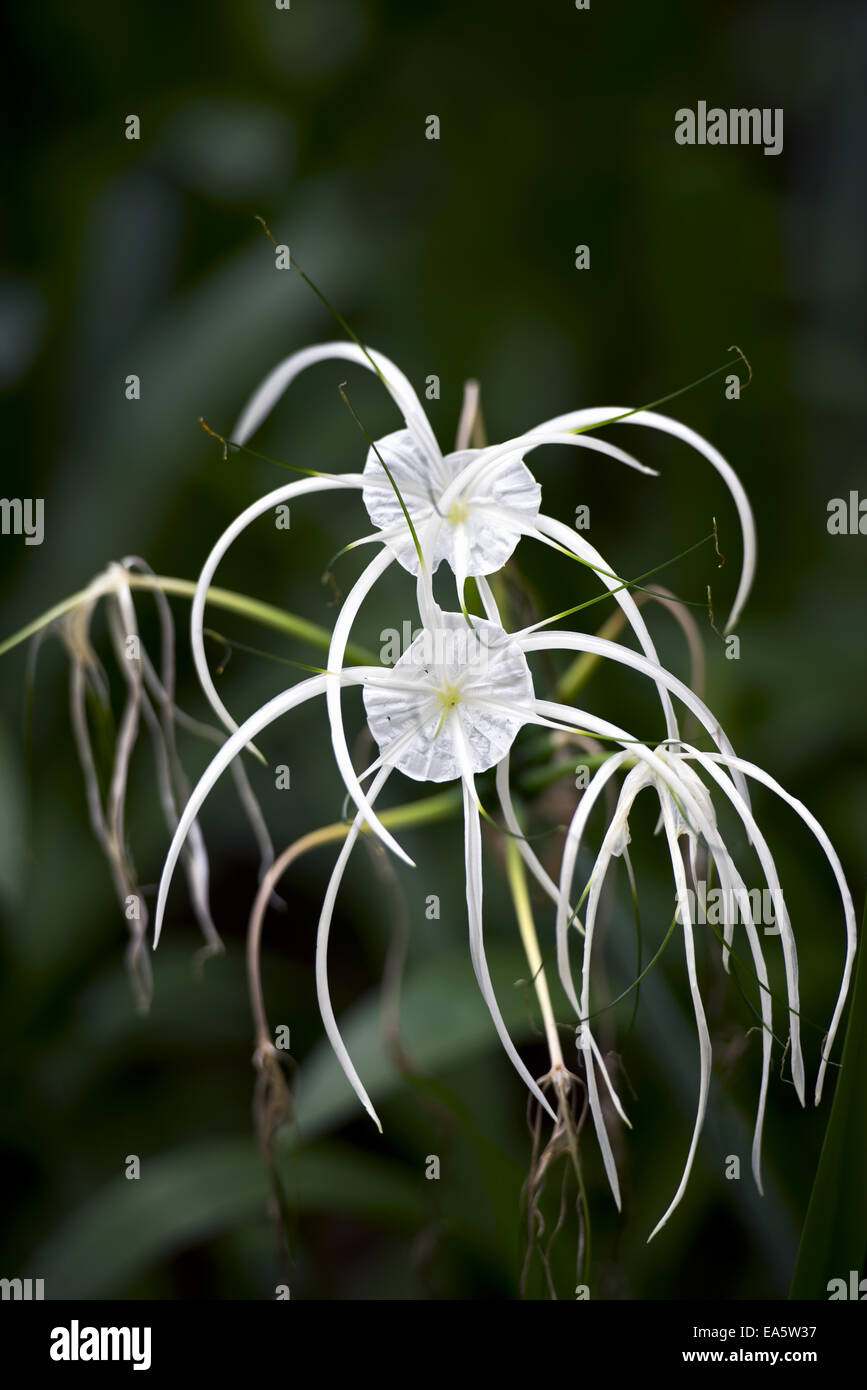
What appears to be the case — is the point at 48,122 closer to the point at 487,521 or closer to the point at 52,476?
the point at 52,476

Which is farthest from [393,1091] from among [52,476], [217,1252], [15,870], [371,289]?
[371,289]

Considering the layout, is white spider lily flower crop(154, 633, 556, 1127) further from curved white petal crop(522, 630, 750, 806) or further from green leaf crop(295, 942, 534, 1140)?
green leaf crop(295, 942, 534, 1140)

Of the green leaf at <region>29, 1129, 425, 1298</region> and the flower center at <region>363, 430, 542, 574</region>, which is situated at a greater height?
the flower center at <region>363, 430, 542, 574</region>

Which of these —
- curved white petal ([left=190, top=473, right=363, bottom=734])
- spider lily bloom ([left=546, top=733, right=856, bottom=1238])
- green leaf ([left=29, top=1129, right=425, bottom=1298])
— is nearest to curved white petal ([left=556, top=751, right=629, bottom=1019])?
spider lily bloom ([left=546, top=733, right=856, bottom=1238])

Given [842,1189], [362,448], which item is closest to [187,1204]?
[842,1189]

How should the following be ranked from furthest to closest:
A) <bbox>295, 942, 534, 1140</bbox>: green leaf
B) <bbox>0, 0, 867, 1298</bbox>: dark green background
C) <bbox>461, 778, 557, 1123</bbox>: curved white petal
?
<bbox>0, 0, 867, 1298</bbox>: dark green background
<bbox>295, 942, 534, 1140</bbox>: green leaf
<bbox>461, 778, 557, 1123</bbox>: curved white petal

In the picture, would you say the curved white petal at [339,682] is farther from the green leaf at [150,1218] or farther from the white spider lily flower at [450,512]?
the green leaf at [150,1218]

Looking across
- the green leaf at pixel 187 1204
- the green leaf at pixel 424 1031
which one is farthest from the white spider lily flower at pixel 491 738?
the green leaf at pixel 187 1204
